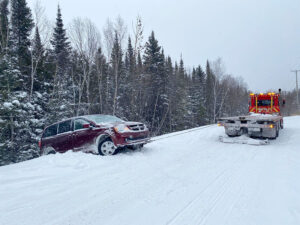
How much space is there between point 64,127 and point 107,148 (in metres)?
2.19

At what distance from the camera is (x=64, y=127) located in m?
7.91

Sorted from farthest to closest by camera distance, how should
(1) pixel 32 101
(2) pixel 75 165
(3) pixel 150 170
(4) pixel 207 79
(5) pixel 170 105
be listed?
(4) pixel 207 79
(5) pixel 170 105
(1) pixel 32 101
(2) pixel 75 165
(3) pixel 150 170

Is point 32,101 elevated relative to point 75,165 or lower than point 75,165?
elevated

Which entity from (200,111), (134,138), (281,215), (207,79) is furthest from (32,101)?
(207,79)

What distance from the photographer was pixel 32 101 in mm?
17031

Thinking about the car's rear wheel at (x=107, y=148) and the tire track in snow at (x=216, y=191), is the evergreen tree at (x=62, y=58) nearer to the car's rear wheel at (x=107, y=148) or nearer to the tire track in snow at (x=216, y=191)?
the car's rear wheel at (x=107, y=148)

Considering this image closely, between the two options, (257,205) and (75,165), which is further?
(75,165)

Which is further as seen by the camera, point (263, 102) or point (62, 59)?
point (62, 59)

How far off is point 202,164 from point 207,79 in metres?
45.3

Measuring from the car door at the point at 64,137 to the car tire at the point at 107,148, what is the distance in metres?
1.31

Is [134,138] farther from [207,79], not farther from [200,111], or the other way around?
[207,79]

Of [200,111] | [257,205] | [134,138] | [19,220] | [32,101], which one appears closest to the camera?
[19,220]

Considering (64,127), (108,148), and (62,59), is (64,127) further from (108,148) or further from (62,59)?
(62,59)

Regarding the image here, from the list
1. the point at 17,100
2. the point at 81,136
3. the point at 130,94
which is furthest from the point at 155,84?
the point at 81,136
